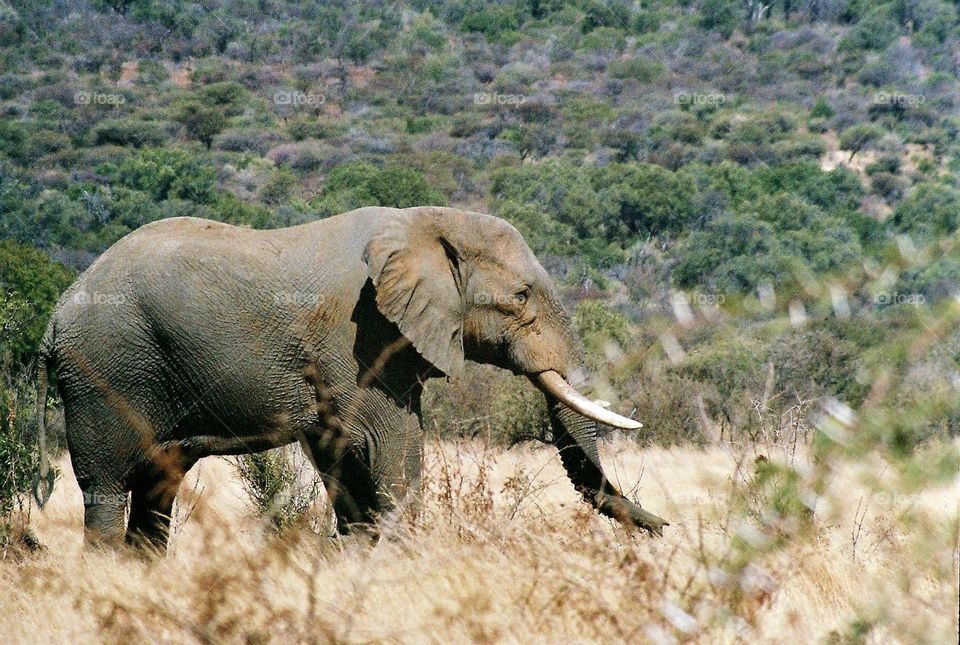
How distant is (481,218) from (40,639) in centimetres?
332

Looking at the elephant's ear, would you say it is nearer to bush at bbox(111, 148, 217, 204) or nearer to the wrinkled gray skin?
the wrinkled gray skin

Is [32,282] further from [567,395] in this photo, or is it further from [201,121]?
[201,121]

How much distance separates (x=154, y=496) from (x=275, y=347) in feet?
3.64

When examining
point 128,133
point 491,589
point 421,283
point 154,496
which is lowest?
point 128,133

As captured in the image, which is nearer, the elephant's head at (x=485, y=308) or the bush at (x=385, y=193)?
the elephant's head at (x=485, y=308)

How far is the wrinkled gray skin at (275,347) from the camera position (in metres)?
6.54

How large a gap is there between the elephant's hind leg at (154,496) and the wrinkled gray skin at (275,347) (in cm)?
2

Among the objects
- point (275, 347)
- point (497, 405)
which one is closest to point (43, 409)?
point (275, 347)

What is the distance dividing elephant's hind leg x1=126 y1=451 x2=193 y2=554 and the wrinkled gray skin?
0.05 feet

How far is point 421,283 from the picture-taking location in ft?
21.9

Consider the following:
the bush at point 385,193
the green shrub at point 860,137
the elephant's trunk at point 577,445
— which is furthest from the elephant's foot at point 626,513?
the green shrub at point 860,137

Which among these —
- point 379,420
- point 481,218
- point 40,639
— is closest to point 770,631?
point 40,639

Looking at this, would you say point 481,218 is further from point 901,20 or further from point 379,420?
point 901,20

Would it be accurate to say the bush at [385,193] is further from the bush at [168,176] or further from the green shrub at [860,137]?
the green shrub at [860,137]
